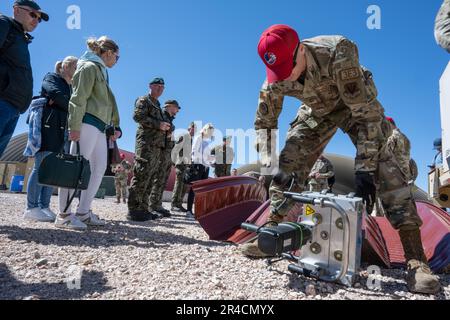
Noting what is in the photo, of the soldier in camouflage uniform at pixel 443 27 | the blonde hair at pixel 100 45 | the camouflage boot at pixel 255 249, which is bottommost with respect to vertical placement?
the camouflage boot at pixel 255 249

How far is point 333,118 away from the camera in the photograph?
2271 millimetres

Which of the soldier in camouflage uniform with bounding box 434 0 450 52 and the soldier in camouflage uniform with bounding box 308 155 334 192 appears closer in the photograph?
the soldier in camouflage uniform with bounding box 434 0 450 52

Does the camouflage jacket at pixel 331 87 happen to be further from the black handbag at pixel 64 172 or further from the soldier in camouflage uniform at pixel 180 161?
the soldier in camouflage uniform at pixel 180 161

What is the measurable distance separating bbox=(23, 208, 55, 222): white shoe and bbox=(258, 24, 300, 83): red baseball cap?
2.99 metres

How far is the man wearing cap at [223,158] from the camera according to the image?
7.02m

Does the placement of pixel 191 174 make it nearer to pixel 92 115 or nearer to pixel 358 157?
pixel 92 115

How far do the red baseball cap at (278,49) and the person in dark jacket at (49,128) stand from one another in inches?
99.3

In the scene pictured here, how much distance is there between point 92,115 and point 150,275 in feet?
6.83

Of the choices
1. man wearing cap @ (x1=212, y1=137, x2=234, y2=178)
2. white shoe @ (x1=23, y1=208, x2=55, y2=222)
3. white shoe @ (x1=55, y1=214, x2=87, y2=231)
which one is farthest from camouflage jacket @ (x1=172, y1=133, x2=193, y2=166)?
white shoe @ (x1=55, y1=214, x2=87, y2=231)

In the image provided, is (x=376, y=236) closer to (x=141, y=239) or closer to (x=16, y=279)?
(x=141, y=239)

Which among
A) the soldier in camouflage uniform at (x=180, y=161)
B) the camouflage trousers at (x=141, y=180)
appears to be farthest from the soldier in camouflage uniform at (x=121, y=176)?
the camouflage trousers at (x=141, y=180)

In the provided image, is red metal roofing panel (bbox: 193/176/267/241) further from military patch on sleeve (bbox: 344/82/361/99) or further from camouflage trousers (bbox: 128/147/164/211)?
military patch on sleeve (bbox: 344/82/361/99)

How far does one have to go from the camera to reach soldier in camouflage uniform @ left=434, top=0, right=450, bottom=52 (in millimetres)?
1921
